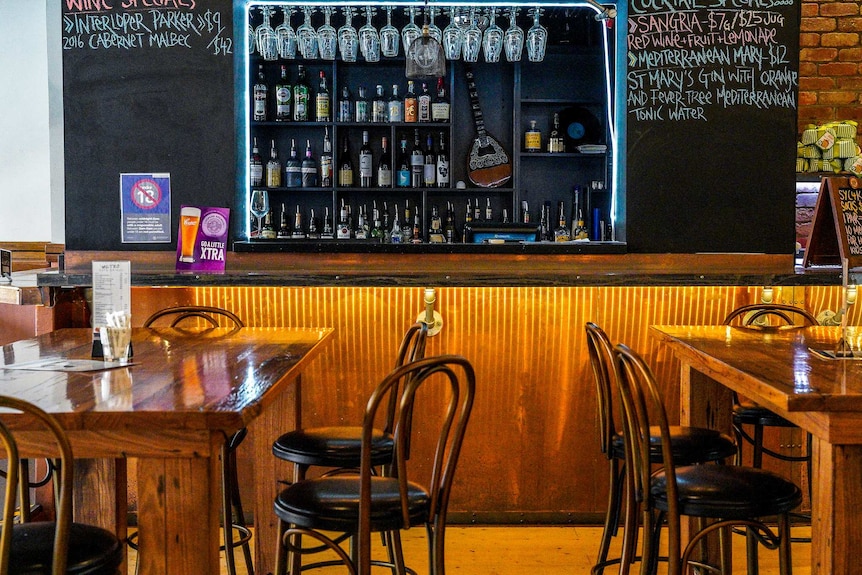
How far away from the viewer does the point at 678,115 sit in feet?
14.4

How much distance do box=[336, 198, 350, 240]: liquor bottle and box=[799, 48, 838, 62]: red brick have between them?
2.94m

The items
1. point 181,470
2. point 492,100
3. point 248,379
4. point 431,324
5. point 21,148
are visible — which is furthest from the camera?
point 21,148

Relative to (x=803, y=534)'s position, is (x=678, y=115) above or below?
above

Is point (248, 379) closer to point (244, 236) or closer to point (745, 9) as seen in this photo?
point (244, 236)

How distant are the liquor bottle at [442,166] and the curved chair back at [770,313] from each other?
265 cm

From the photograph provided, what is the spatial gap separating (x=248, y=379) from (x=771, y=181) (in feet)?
10.2

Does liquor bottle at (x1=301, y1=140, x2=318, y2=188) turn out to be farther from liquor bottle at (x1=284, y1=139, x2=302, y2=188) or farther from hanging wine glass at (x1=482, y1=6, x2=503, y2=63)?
hanging wine glass at (x1=482, y1=6, x2=503, y2=63)

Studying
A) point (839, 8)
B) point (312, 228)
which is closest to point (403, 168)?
point (312, 228)

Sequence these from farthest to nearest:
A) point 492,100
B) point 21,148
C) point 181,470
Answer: point 21,148 < point 492,100 < point 181,470

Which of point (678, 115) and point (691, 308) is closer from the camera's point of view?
point (691, 308)

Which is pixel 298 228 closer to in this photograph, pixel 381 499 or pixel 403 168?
pixel 403 168

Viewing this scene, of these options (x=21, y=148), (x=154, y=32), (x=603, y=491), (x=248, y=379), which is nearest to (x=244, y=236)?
(x=154, y=32)

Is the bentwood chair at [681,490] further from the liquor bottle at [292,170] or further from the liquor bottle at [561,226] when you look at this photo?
the liquor bottle at [292,170]

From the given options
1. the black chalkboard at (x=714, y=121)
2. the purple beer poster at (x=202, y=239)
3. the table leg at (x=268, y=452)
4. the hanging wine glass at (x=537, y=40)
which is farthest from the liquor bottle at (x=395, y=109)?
the table leg at (x=268, y=452)
